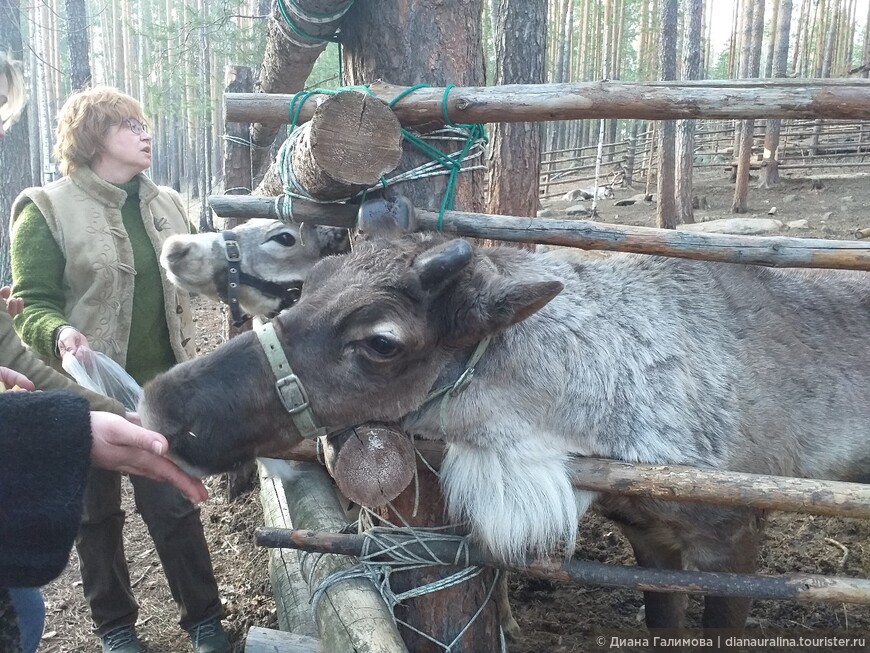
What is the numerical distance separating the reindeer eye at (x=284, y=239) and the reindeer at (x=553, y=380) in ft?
4.64

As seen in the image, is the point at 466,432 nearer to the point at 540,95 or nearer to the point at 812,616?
the point at 540,95

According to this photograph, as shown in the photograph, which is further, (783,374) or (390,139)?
(783,374)

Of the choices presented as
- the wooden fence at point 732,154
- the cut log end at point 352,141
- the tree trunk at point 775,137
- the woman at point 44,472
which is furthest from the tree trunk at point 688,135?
the woman at point 44,472

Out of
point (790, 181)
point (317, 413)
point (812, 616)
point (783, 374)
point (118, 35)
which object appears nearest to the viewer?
point (317, 413)

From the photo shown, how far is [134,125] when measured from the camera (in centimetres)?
381

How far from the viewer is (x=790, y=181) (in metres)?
18.1

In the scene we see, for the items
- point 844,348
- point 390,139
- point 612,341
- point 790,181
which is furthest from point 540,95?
point 790,181

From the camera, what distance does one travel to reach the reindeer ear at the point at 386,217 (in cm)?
246

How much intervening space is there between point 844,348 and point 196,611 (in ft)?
11.5

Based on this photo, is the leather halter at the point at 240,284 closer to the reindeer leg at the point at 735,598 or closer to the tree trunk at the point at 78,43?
the reindeer leg at the point at 735,598

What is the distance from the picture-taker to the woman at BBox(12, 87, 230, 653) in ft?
11.8

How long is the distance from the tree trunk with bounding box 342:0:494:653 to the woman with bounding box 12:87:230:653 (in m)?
1.72

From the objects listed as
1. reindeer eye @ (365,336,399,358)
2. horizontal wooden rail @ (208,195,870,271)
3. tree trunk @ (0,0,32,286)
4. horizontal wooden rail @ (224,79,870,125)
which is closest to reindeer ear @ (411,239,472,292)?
reindeer eye @ (365,336,399,358)

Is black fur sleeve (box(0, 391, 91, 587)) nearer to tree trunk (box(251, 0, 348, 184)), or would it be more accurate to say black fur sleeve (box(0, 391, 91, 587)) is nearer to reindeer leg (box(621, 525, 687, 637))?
tree trunk (box(251, 0, 348, 184))
